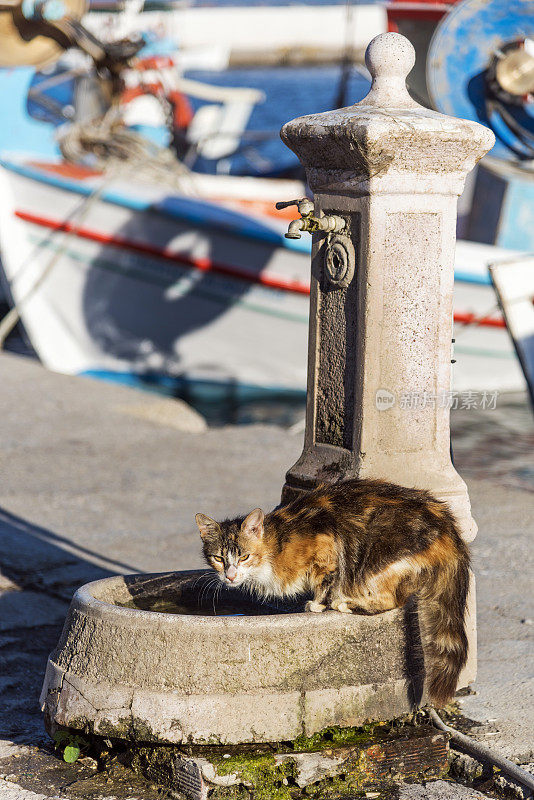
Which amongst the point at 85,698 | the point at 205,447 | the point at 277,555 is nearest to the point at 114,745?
the point at 85,698

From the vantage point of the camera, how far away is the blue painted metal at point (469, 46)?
8602 mm

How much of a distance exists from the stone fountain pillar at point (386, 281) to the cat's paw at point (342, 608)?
1.86 feet

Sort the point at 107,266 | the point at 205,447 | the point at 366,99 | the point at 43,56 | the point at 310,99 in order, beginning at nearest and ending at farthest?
the point at 366,99 → the point at 205,447 → the point at 43,56 → the point at 107,266 → the point at 310,99

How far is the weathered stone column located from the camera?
3.69m

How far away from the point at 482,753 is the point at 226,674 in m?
0.96

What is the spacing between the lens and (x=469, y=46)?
8.78 meters

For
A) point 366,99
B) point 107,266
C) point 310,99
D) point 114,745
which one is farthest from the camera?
point 310,99

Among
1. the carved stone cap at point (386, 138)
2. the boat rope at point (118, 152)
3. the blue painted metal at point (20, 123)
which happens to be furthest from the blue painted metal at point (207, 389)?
the carved stone cap at point (386, 138)

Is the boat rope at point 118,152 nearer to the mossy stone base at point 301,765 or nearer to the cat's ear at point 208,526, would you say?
the cat's ear at point 208,526

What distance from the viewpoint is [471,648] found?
397cm

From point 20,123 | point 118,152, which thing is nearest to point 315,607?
point 118,152

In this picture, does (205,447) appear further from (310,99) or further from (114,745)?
(310,99)

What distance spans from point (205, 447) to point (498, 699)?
459 centimetres

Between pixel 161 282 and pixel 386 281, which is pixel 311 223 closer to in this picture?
pixel 386 281
